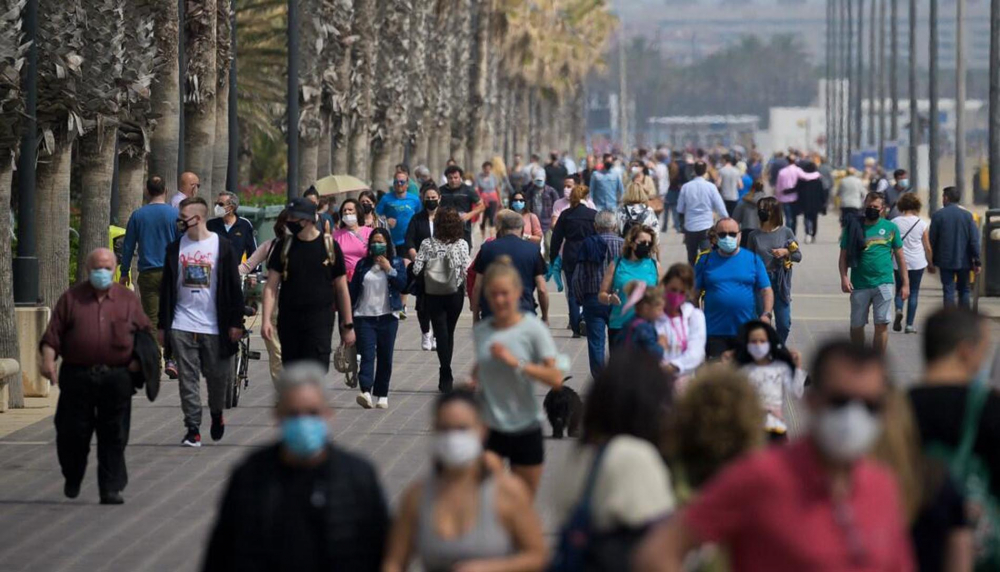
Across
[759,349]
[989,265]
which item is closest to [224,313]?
[759,349]

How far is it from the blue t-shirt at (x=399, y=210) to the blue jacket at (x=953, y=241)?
6028mm

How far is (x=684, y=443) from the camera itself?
18.7 ft

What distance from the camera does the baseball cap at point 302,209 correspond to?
12.9 meters

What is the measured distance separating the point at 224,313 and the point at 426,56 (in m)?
35.3

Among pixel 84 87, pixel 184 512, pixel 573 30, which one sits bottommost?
pixel 184 512

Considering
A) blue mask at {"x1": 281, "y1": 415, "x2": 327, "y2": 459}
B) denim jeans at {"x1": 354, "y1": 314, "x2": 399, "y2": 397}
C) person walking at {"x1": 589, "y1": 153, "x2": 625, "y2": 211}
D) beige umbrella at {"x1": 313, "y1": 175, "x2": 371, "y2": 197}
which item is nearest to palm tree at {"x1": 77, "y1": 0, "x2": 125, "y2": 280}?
denim jeans at {"x1": 354, "y1": 314, "x2": 399, "y2": 397}

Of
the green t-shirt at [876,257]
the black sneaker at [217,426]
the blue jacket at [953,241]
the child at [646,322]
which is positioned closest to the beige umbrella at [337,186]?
the blue jacket at [953,241]

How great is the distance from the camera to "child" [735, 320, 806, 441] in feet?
30.4

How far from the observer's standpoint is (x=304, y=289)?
42.7ft

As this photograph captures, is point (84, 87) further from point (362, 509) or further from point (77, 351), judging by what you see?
point (362, 509)

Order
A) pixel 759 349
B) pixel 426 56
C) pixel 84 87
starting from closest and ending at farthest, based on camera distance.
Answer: pixel 759 349
pixel 84 87
pixel 426 56

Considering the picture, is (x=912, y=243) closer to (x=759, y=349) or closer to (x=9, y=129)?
(x=9, y=129)

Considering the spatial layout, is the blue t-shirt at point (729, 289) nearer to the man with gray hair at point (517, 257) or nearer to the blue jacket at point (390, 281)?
the man with gray hair at point (517, 257)

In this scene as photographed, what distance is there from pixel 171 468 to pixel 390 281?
3142mm
